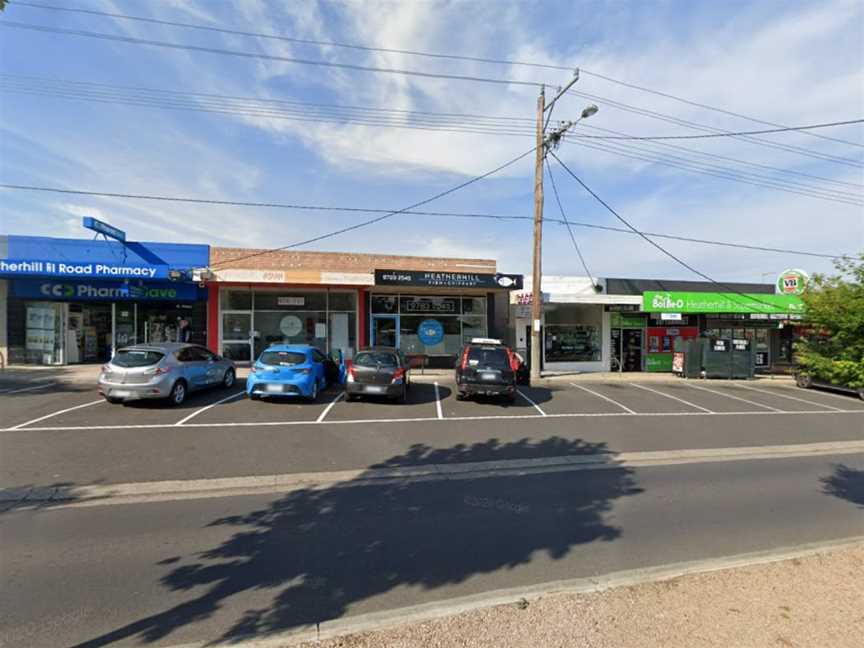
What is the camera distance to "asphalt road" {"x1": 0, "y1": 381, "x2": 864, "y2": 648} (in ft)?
10.5

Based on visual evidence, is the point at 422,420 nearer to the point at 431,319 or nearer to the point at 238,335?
the point at 431,319

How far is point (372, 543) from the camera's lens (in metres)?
4.14

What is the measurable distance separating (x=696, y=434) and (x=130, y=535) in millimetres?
9894

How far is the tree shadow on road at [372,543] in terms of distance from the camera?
10.3 ft

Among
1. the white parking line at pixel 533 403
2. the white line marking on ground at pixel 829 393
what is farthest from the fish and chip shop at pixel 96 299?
the white line marking on ground at pixel 829 393

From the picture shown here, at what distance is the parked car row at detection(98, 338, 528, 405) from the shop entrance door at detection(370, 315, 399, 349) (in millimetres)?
6319

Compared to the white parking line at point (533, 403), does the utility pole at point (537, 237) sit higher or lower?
higher

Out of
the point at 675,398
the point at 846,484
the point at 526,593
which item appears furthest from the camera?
the point at 675,398

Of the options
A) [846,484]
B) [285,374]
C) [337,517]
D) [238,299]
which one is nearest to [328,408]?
[285,374]

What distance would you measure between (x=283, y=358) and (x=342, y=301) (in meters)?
7.77

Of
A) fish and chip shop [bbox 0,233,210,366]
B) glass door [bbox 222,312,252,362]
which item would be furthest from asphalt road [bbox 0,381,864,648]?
glass door [bbox 222,312,252,362]

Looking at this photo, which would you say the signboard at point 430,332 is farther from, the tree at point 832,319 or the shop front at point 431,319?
the tree at point 832,319

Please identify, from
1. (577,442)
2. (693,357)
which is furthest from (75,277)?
(693,357)

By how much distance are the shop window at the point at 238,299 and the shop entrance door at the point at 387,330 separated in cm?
529
